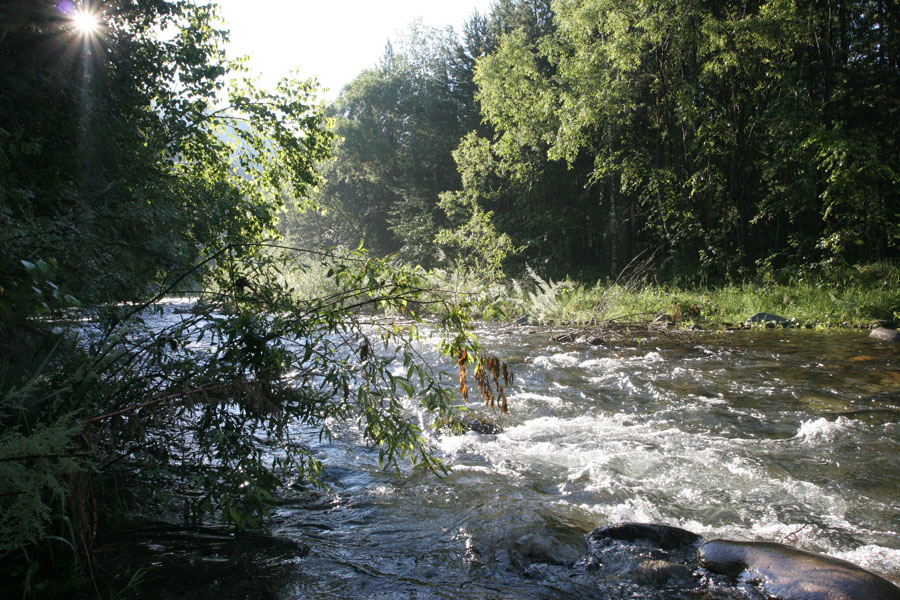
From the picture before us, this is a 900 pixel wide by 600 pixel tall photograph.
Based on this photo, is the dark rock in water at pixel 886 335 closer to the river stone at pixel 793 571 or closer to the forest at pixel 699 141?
the forest at pixel 699 141

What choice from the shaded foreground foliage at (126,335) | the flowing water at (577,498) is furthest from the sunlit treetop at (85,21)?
the flowing water at (577,498)

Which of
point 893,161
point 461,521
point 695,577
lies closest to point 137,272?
point 461,521

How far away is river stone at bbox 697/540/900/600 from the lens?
2.79 meters

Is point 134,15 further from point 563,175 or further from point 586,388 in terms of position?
point 563,175

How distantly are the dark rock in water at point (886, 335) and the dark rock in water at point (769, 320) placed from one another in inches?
77.6

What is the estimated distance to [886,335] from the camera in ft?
34.2

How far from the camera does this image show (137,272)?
4371 mm

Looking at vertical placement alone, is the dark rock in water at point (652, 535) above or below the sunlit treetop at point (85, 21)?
below

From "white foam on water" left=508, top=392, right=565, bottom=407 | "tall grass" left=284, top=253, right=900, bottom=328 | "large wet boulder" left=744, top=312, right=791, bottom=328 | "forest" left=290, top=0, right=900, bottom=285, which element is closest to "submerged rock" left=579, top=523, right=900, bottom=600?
"white foam on water" left=508, top=392, right=565, bottom=407

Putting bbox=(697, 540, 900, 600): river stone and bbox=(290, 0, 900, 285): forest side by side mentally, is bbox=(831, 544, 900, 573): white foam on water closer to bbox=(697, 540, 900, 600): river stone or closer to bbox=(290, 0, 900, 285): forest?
bbox=(697, 540, 900, 600): river stone

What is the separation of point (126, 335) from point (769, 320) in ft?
44.5

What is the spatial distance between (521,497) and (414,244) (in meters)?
31.3

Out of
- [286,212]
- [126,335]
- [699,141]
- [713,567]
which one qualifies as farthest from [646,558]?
[699,141]

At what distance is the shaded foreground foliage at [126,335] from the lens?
8.41ft
